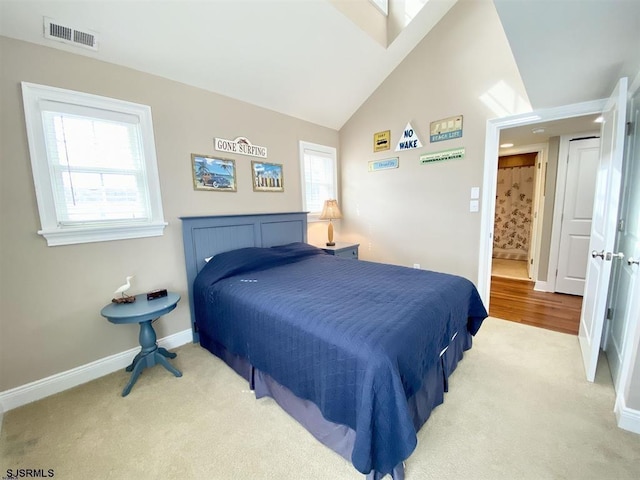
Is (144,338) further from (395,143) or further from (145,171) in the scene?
Answer: (395,143)

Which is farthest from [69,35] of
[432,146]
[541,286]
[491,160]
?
[541,286]

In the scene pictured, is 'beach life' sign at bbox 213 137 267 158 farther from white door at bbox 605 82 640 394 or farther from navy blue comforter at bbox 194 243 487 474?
white door at bbox 605 82 640 394

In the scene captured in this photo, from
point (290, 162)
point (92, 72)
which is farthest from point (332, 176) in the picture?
point (92, 72)

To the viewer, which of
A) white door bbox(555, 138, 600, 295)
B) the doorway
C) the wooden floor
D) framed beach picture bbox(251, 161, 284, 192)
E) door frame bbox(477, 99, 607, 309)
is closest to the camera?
door frame bbox(477, 99, 607, 309)

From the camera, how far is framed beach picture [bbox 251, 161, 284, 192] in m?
2.92

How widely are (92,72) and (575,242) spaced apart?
211 inches

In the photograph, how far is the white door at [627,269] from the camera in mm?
1514

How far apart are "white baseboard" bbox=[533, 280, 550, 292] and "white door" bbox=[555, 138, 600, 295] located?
→ 4.9 inches

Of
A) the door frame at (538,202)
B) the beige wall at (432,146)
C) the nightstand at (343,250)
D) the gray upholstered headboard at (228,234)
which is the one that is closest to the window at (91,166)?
the gray upholstered headboard at (228,234)

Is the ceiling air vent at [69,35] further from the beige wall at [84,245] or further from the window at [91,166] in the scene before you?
the window at [91,166]

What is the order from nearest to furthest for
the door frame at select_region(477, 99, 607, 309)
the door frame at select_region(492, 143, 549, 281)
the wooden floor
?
the door frame at select_region(477, 99, 607, 309) → the wooden floor → the door frame at select_region(492, 143, 549, 281)

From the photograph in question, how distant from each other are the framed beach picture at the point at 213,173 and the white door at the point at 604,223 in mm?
2949

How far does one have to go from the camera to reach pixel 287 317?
145 cm

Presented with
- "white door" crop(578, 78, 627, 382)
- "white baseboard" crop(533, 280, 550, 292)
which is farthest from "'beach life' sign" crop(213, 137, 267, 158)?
"white baseboard" crop(533, 280, 550, 292)
